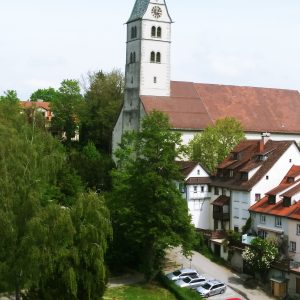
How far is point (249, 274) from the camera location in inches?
2090

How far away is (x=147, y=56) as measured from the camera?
258 ft

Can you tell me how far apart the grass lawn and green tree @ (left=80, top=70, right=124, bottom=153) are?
41.6m

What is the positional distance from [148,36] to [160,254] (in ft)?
118

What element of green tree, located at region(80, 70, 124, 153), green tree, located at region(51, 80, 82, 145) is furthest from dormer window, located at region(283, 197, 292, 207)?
green tree, located at region(51, 80, 82, 145)

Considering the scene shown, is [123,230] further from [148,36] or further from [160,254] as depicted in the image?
[148,36]

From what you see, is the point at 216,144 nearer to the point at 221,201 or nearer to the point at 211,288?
the point at 221,201

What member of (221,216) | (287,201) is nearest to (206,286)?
(287,201)

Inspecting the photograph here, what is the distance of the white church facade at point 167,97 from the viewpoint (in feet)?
255

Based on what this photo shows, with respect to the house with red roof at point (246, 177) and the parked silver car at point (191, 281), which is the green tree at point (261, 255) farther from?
the house with red roof at point (246, 177)

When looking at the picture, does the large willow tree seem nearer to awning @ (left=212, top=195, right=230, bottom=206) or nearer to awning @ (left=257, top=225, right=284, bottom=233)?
awning @ (left=257, top=225, right=284, bottom=233)

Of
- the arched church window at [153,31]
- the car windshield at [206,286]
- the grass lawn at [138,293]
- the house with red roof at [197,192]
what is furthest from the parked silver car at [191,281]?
the arched church window at [153,31]

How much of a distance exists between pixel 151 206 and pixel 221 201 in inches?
553

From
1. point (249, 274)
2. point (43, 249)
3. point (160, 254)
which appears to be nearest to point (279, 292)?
point (249, 274)

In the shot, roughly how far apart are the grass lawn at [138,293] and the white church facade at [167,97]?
30.7 meters
